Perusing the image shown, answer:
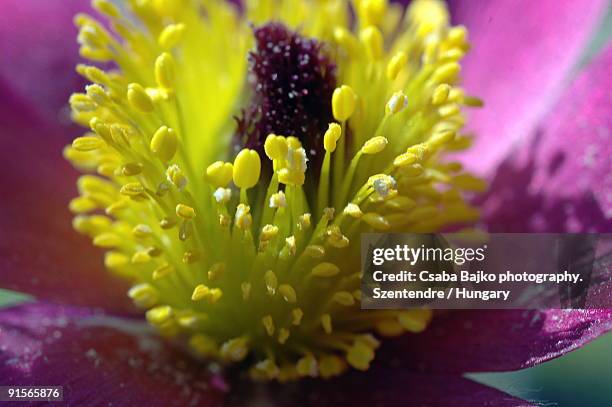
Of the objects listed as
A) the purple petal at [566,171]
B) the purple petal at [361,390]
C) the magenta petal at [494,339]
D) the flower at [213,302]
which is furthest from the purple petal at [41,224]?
the purple petal at [566,171]

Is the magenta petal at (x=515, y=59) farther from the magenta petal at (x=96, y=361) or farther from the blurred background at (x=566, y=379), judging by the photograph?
the magenta petal at (x=96, y=361)

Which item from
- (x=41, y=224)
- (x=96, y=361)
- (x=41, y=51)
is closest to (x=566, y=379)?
(x=96, y=361)

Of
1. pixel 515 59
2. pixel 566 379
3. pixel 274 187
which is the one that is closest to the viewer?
pixel 274 187

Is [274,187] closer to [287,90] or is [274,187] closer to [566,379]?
[287,90]

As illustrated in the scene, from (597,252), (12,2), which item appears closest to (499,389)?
(597,252)

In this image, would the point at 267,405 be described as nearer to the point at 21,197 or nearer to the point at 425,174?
the point at 425,174
